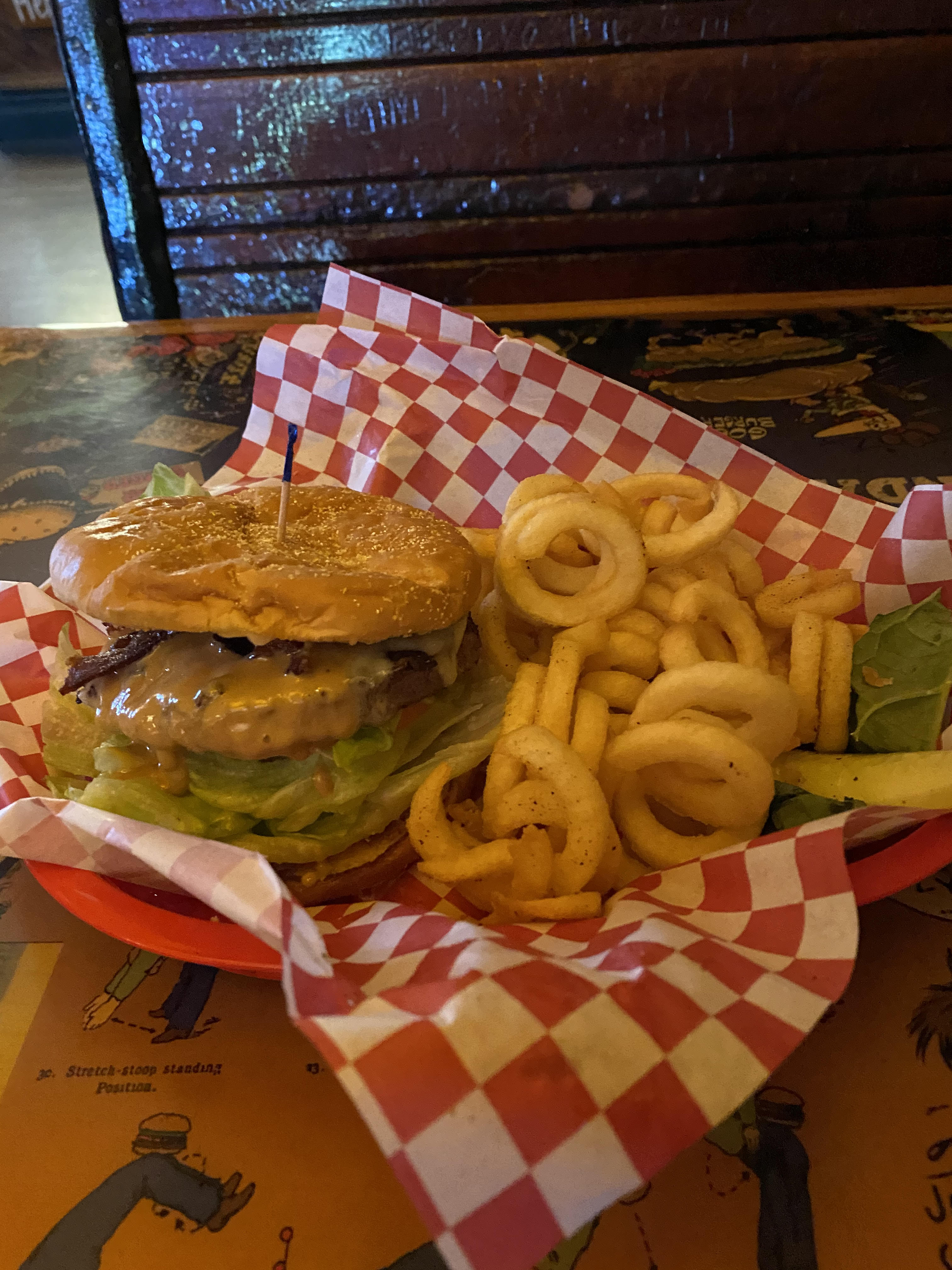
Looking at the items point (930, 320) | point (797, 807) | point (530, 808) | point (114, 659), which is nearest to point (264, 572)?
point (114, 659)

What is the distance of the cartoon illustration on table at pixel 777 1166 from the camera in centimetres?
92

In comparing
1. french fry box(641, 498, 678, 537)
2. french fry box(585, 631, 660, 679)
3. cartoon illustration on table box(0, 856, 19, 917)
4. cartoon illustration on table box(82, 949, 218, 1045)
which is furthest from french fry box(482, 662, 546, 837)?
cartoon illustration on table box(0, 856, 19, 917)

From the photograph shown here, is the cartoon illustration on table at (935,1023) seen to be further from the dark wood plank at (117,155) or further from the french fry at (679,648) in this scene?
the dark wood plank at (117,155)

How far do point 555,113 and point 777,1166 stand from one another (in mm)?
4264

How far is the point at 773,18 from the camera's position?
3.81m

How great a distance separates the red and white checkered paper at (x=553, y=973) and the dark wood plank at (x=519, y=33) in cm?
290

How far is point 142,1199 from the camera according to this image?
0.97 m

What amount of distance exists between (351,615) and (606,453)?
39.4 inches

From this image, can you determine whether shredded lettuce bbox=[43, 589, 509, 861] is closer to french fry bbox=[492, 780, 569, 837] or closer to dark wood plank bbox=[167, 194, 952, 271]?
french fry bbox=[492, 780, 569, 837]

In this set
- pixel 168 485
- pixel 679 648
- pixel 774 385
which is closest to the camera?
pixel 679 648

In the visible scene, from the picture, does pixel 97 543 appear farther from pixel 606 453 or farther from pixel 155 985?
pixel 606 453

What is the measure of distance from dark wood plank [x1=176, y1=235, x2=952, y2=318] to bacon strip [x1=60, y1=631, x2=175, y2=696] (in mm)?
3408

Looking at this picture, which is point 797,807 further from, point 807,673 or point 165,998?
point 165,998

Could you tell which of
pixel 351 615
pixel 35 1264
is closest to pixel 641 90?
pixel 351 615
